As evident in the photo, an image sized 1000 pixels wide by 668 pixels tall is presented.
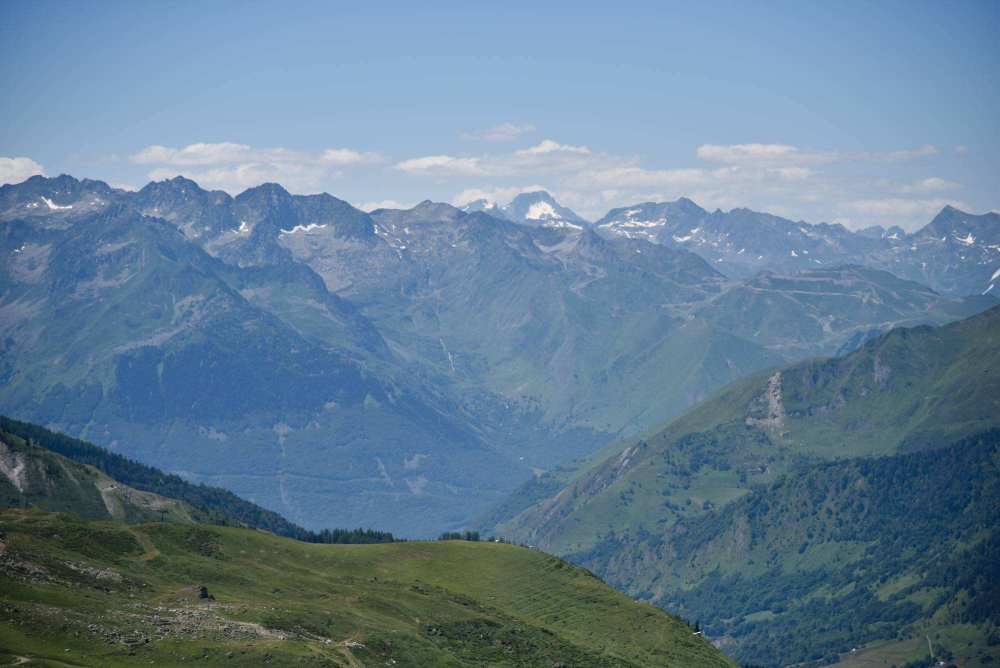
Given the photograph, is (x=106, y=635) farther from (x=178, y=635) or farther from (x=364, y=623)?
(x=364, y=623)

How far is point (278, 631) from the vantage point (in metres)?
180

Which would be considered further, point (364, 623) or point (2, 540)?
point (364, 623)

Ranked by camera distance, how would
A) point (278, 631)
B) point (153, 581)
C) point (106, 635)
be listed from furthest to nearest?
point (153, 581)
point (278, 631)
point (106, 635)

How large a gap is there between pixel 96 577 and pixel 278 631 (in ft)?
99.4

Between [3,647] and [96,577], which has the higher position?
[96,577]

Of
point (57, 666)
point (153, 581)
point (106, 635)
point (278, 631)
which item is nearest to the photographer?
point (57, 666)

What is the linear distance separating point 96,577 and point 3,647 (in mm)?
40572

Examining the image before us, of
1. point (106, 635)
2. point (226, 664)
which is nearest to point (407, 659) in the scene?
point (226, 664)

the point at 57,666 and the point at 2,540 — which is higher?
the point at 2,540

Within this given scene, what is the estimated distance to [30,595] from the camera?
165 metres

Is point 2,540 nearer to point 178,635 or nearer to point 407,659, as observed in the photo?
point 178,635

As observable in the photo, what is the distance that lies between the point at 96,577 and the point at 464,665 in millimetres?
60113

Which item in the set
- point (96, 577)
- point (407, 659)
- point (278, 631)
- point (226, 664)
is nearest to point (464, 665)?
point (407, 659)

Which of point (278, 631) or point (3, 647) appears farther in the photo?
point (278, 631)
